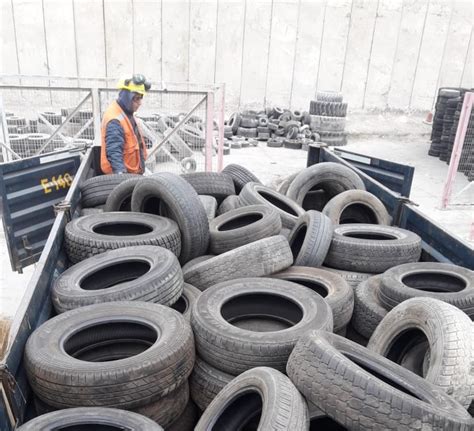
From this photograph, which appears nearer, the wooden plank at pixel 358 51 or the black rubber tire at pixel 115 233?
the black rubber tire at pixel 115 233

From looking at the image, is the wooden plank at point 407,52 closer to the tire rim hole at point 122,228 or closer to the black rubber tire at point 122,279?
the tire rim hole at point 122,228

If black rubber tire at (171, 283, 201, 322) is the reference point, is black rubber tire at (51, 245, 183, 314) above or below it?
above

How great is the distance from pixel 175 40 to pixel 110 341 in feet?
49.1

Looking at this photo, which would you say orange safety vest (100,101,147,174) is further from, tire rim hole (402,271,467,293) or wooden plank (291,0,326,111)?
wooden plank (291,0,326,111)

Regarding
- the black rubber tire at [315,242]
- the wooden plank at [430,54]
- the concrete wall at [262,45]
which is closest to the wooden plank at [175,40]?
the concrete wall at [262,45]

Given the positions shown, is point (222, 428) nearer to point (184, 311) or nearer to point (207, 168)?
point (184, 311)

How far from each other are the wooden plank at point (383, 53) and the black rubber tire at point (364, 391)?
55.5 ft

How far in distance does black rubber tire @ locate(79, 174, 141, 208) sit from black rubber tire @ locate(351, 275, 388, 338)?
101 inches

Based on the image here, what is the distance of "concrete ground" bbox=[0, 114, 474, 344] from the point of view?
609 cm

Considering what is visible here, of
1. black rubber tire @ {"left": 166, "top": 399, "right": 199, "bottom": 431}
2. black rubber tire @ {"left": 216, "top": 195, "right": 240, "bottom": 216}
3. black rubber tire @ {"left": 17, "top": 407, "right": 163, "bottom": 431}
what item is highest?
black rubber tire @ {"left": 216, "top": 195, "right": 240, "bottom": 216}

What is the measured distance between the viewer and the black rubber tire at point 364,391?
1794mm

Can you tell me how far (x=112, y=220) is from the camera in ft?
12.5

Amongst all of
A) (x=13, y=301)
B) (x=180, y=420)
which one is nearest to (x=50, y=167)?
(x=13, y=301)

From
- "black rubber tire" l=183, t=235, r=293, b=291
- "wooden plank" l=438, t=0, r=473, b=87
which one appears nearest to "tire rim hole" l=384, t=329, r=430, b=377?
"black rubber tire" l=183, t=235, r=293, b=291
